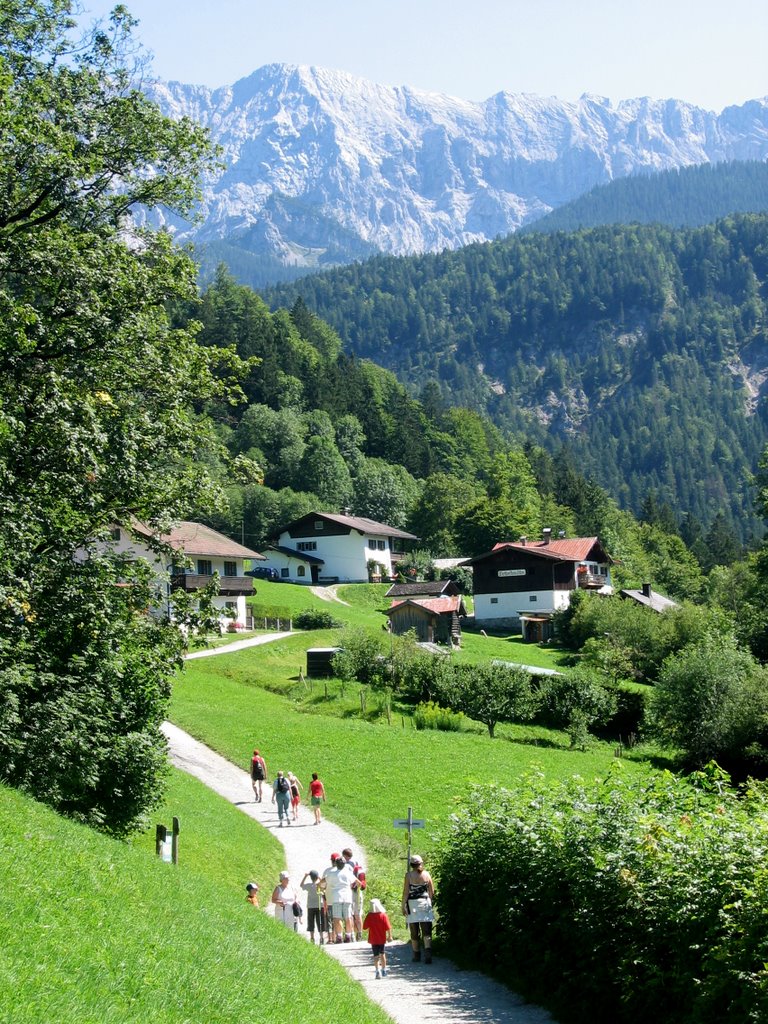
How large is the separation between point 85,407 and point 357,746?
81.2 ft

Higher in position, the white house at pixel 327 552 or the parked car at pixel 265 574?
the white house at pixel 327 552

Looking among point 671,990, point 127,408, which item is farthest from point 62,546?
point 671,990

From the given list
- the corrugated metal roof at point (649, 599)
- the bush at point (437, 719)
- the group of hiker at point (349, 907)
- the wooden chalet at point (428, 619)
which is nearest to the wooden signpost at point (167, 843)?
the group of hiker at point (349, 907)

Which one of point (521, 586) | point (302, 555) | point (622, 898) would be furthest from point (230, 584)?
point (622, 898)

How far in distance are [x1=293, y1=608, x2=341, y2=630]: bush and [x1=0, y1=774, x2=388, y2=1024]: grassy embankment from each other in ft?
166

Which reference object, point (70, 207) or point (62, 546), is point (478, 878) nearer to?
point (62, 546)

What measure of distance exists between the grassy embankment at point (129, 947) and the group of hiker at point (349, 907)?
1.24 metres

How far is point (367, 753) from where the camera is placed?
39.7 metres

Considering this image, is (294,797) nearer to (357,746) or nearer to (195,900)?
(357,746)

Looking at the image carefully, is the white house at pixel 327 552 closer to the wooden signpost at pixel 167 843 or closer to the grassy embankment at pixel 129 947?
the wooden signpost at pixel 167 843

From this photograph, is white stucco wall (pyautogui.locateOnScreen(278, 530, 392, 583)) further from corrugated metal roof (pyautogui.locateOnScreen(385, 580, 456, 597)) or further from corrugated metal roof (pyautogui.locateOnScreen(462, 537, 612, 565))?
corrugated metal roof (pyautogui.locateOnScreen(462, 537, 612, 565))

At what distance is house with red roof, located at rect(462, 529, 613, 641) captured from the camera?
278ft

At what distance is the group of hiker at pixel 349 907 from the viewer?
56.2 feet

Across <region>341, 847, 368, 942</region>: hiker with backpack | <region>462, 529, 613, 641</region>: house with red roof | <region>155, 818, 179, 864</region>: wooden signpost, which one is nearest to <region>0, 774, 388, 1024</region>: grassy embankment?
<region>155, 818, 179, 864</region>: wooden signpost
